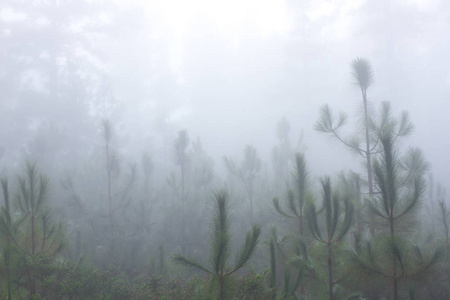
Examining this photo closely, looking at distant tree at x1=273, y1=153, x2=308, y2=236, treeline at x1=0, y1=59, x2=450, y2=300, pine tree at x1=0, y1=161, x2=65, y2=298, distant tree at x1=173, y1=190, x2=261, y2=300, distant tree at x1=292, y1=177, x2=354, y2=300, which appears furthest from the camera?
distant tree at x1=273, y1=153, x2=308, y2=236

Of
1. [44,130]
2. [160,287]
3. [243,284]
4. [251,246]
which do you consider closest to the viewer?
[251,246]

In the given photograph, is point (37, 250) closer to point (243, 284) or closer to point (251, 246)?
point (243, 284)

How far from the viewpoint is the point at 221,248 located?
3.02 m

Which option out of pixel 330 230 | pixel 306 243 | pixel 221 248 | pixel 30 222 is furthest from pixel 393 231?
pixel 30 222

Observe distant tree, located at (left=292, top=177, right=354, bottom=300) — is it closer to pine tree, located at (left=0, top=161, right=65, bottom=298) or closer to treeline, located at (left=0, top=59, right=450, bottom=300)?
treeline, located at (left=0, top=59, right=450, bottom=300)

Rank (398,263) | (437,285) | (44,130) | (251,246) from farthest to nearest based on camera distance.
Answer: (44,130)
(437,285)
(398,263)
(251,246)

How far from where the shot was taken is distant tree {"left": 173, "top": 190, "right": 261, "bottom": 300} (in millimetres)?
3037

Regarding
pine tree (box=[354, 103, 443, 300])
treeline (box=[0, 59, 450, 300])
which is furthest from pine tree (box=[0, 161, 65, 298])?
pine tree (box=[354, 103, 443, 300])

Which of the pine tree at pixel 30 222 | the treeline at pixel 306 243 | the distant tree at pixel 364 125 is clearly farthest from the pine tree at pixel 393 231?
the pine tree at pixel 30 222

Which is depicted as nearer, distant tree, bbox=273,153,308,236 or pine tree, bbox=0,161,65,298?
pine tree, bbox=0,161,65,298

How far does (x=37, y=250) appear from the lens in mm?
5484

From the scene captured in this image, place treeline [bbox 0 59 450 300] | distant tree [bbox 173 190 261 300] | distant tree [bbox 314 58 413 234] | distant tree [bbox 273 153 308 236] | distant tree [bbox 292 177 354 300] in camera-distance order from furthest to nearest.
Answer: distant tree [bbox 314 58 413 234]
distant tree [bbox 273 153 308 236]
distant tree [bbox 292 177 354 300]
treeline [bbox 0 59 450 300]
distant tree [bbox 173 190 261 300]

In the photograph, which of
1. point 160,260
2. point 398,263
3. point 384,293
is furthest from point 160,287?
point 384,293

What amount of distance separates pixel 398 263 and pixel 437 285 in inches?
197
